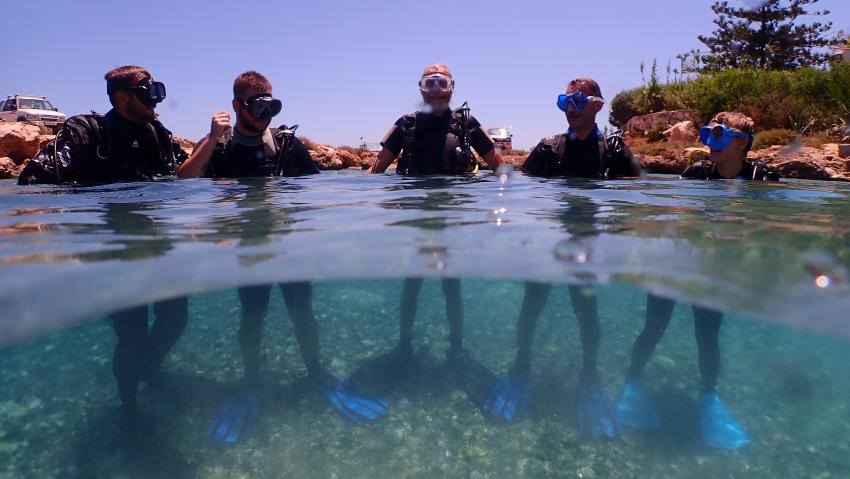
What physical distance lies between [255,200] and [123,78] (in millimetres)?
2388

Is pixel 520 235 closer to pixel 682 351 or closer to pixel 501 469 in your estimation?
pixel 501 469

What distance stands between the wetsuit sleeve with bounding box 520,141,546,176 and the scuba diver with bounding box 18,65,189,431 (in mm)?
5165

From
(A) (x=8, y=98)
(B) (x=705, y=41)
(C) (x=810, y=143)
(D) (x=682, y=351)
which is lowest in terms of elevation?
(D) (x=682, y=351)

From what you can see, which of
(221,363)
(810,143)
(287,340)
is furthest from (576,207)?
(810,143)

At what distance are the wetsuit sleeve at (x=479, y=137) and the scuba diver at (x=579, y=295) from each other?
0.67 m

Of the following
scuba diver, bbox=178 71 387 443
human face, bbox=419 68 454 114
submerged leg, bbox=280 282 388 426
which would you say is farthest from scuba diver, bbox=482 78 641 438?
scuba diver, bbox=178 71 387 443

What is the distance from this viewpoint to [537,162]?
777 centimetres

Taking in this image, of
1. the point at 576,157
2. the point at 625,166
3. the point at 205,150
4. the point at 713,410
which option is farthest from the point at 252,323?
the point at 625,166

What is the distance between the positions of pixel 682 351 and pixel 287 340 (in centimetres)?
648

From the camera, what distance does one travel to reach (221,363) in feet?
24.3

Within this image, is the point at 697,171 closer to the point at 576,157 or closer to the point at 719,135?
the point at 719,135

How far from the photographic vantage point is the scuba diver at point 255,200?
5.17m

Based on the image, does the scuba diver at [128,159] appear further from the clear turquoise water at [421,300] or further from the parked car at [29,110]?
the parked car at [29,110]

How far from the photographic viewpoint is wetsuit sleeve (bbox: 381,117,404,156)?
7633mm
